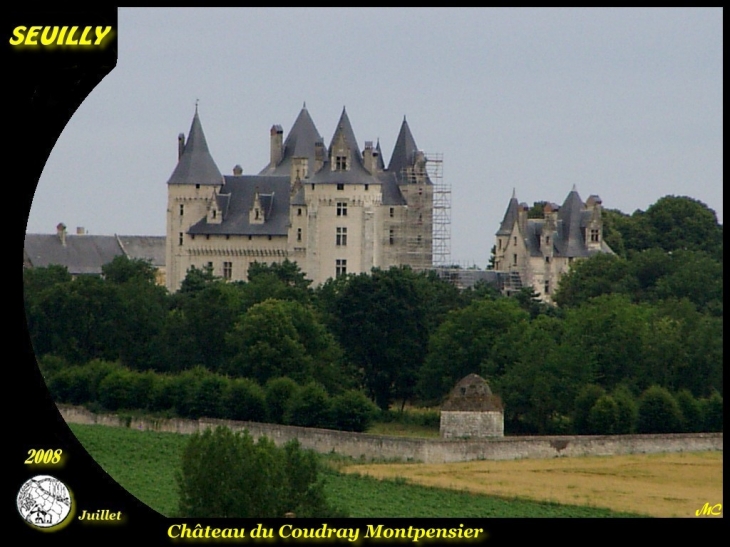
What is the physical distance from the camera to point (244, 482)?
24828 millimetres

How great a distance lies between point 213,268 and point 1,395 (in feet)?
250

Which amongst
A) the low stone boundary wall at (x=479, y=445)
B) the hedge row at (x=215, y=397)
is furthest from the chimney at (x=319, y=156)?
the low stone boundary wall at (x=479, y=445)

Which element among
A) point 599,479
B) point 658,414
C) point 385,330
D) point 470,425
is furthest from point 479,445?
point 385,330

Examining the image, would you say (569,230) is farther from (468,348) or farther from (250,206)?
(468,348)

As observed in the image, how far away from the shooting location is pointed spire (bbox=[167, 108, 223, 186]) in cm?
9706

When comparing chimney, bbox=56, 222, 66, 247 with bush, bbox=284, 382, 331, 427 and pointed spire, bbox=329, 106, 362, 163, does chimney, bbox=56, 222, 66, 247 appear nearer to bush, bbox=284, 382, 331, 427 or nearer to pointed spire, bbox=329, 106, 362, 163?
pointed spire, bbox=329, 106, 362, 163

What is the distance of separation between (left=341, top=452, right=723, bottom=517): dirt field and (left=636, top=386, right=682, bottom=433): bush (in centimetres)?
367

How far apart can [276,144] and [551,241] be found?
1620cm

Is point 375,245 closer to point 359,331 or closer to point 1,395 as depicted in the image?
point 359,331

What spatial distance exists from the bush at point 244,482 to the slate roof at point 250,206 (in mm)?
68548

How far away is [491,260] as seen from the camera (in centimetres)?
10138

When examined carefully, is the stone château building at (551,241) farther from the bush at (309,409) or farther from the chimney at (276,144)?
the bush at (309,409)
